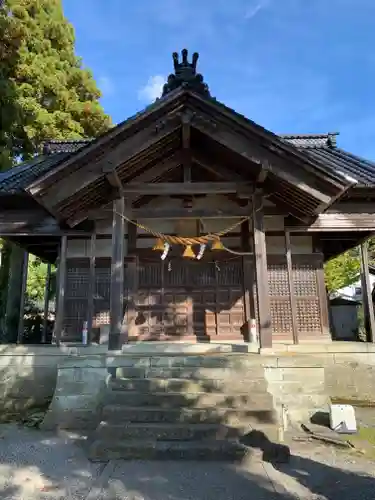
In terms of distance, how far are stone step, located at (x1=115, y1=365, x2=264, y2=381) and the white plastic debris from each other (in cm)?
130

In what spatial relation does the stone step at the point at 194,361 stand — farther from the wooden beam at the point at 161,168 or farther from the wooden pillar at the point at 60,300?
the wooden beam at the point at 161,168

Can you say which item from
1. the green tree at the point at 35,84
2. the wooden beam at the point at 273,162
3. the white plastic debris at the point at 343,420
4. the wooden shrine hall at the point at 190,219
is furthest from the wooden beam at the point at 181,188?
the green tree at the point at 35,84

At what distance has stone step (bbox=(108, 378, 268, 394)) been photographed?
20.9 feet

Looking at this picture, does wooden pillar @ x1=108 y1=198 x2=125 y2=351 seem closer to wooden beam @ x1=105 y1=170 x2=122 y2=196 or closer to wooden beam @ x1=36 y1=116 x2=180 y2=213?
wooden beam @ x1=105 y1=170 x2=122 y2=196

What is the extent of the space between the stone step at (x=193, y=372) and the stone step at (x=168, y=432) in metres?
1.22

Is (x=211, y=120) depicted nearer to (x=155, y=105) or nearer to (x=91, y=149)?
(x=155, y=105)

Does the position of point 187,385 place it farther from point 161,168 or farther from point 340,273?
point 340,273

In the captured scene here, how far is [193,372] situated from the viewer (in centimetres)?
670

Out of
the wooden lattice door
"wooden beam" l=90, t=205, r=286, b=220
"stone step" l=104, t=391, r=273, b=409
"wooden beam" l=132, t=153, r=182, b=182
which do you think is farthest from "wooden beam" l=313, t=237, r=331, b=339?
"wooden beam" l=132, t=153, r=182, b=182

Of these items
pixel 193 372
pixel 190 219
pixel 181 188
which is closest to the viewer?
pixel 193 372

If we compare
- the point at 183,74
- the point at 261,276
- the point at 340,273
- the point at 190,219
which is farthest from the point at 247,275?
the point at 340,273

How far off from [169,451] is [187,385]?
58.0 inches

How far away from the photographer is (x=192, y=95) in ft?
25.0

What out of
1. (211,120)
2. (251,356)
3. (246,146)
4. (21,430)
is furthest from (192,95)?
(21,430)
